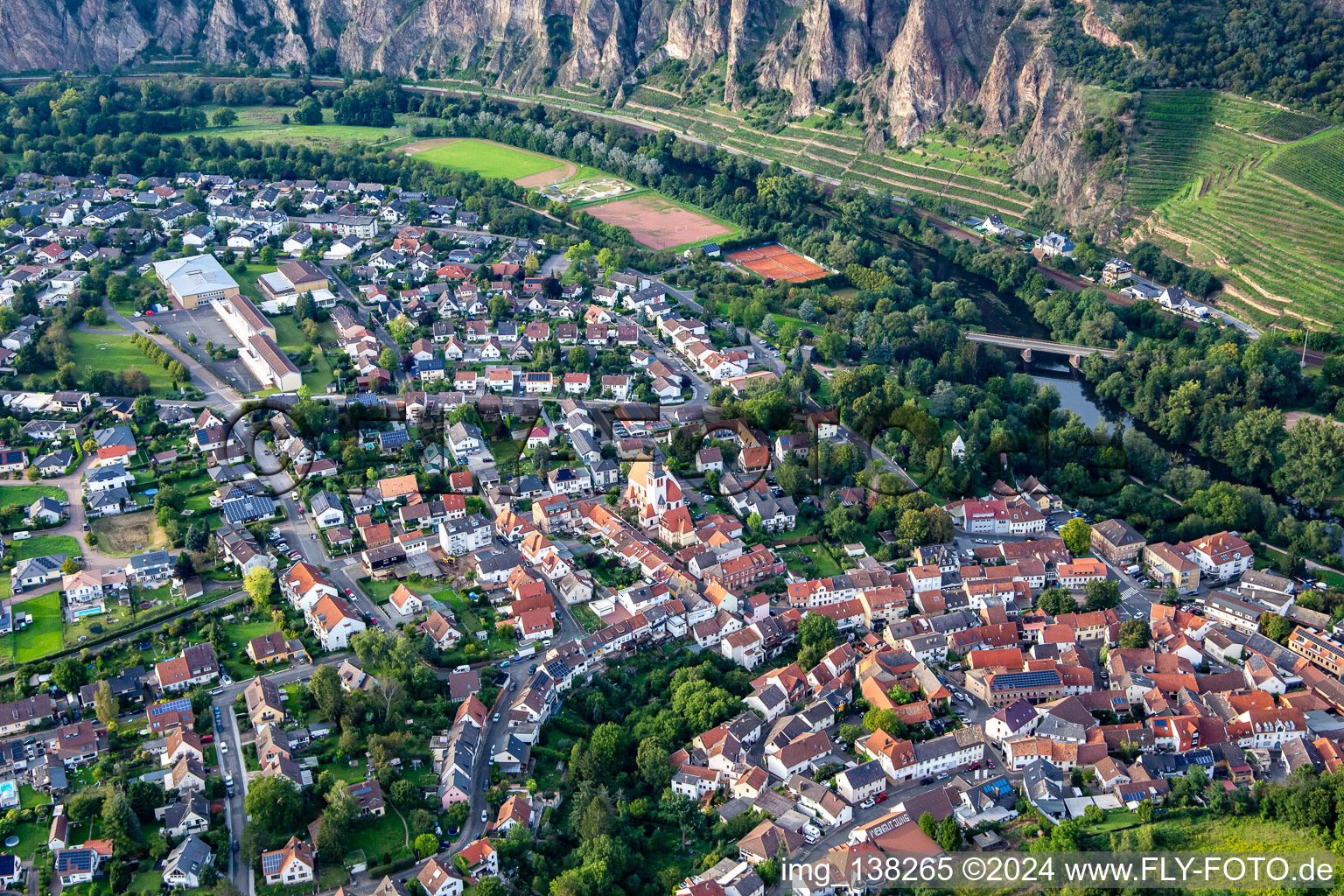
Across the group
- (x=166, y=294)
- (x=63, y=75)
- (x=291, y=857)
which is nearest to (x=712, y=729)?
(x=291, y=857)

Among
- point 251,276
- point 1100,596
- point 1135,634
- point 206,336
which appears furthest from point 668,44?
point 1135,634

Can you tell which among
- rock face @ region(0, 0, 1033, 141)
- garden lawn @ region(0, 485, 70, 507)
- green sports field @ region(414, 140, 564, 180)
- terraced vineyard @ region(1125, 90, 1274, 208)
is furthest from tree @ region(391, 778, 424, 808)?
rock face @ region(0, 0, 1033, 141)

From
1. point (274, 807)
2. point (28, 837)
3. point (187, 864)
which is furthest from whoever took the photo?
point (28, 837)

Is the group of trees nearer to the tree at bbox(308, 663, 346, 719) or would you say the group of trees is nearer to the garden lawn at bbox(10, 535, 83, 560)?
the tree at bbox(308, 663, 346, 719)

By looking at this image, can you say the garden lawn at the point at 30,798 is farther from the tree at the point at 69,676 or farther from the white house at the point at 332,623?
the white house at the point at 332,623

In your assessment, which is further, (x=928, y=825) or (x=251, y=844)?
(x=928, y=825)


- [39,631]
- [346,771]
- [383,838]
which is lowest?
[39,631]

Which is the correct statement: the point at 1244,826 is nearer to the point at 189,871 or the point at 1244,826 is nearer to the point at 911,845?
the point at 911,845

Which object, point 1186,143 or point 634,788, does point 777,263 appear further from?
point 634,788
